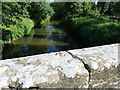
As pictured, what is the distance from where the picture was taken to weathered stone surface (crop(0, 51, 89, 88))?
0.83m

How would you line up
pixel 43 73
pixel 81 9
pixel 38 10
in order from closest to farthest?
pixel 43 73
pixel 38 10
pixel 81 9

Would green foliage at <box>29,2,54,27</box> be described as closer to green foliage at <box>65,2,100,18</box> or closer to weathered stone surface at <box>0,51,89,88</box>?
green foliage at <box>65,2,100,18</box>

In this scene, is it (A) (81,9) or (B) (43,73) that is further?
(A) (81,9)

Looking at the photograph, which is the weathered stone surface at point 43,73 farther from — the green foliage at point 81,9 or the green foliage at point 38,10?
the green foliage at point 81,9

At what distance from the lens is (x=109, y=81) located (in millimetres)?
1060

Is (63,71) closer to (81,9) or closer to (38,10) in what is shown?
(38,10)

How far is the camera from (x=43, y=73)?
35.8 inches

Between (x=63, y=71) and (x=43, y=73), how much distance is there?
0.16 m

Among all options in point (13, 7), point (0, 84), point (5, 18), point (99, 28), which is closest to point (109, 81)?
point (0, 84)

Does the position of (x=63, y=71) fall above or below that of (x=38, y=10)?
below

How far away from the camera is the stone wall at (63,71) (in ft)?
2.76

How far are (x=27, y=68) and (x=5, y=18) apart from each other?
10.1 metres

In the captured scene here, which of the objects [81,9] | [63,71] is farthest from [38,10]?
[63,71]

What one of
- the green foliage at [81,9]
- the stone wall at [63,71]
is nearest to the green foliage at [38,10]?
the green foliage at [81,9]
